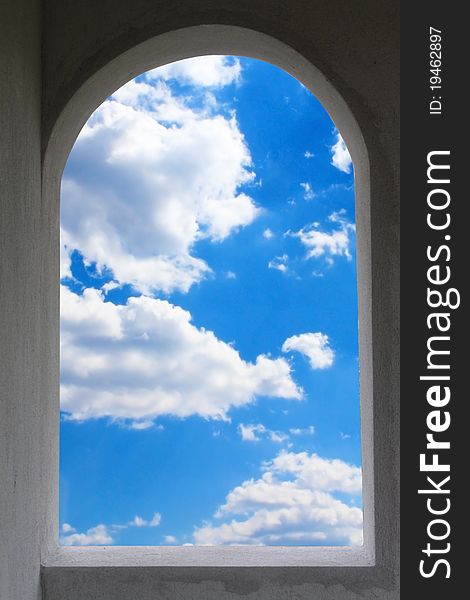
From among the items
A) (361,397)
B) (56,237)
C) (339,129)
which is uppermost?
(339,129)

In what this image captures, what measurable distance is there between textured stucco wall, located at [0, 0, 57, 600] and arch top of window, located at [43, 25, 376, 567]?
0.16 metres

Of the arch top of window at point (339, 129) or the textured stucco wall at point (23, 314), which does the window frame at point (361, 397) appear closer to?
the arch top of window at point (339, 129)

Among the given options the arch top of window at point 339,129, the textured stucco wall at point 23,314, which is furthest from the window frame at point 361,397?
the textured stucco wall at point 23,314

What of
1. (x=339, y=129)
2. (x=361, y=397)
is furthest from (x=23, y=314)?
(x=339, y=129)

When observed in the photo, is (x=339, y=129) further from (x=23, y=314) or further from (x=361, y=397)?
(x=23, y=314)

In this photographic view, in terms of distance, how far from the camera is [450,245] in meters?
2.35

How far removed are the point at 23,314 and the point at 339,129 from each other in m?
1.24

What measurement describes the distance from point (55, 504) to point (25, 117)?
1247 millimetres

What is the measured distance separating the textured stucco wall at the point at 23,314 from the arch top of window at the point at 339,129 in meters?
0.16

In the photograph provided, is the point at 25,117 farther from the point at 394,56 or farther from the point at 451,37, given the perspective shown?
the point at 451,37

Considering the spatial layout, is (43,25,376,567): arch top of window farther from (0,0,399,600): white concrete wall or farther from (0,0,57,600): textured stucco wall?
(0,0,57,600): textured stucco wall

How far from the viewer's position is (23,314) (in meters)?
2.19

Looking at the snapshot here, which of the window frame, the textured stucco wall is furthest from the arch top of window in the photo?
the textured stucco wall

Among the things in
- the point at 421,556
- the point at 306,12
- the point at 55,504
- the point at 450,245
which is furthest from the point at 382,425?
the point at 306,12
